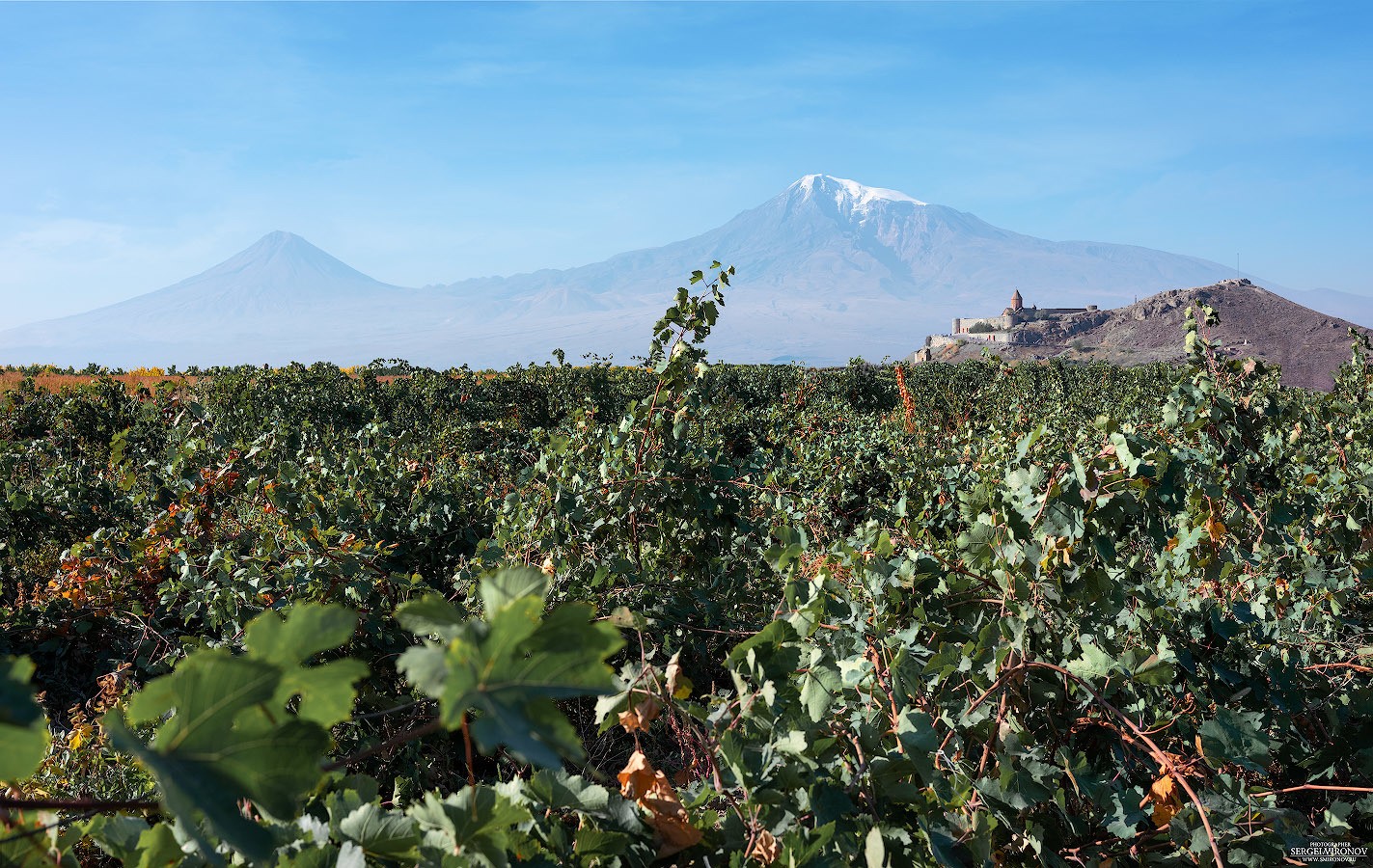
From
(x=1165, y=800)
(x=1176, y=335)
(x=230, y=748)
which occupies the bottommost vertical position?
(x=1165, y=800)

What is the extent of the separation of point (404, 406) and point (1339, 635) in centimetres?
1551

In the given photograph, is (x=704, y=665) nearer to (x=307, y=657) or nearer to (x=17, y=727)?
(x=307, y=657)

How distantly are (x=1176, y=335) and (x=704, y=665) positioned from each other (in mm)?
73769

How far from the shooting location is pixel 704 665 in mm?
3424

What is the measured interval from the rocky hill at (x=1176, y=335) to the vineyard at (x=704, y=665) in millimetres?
51928

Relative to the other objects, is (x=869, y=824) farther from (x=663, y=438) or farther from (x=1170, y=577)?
(x=663, y=438)

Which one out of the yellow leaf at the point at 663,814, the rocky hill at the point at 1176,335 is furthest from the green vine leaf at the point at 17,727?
the rocky hill at the point at 1176,335

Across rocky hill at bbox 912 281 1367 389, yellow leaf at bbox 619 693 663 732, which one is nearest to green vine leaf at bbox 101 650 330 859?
yellow leaf at bbox 619 693 663 732

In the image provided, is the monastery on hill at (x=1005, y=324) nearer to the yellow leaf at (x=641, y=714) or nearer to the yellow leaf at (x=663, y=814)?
the yellow leaf at (x=641, y=714)

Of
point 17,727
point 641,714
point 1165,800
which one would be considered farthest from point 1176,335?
point 17,727

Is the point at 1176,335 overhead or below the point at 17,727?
overhead

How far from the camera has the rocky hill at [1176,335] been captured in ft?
181

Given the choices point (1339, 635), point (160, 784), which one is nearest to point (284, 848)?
point (160, 784)

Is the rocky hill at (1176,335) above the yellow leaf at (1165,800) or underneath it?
above
